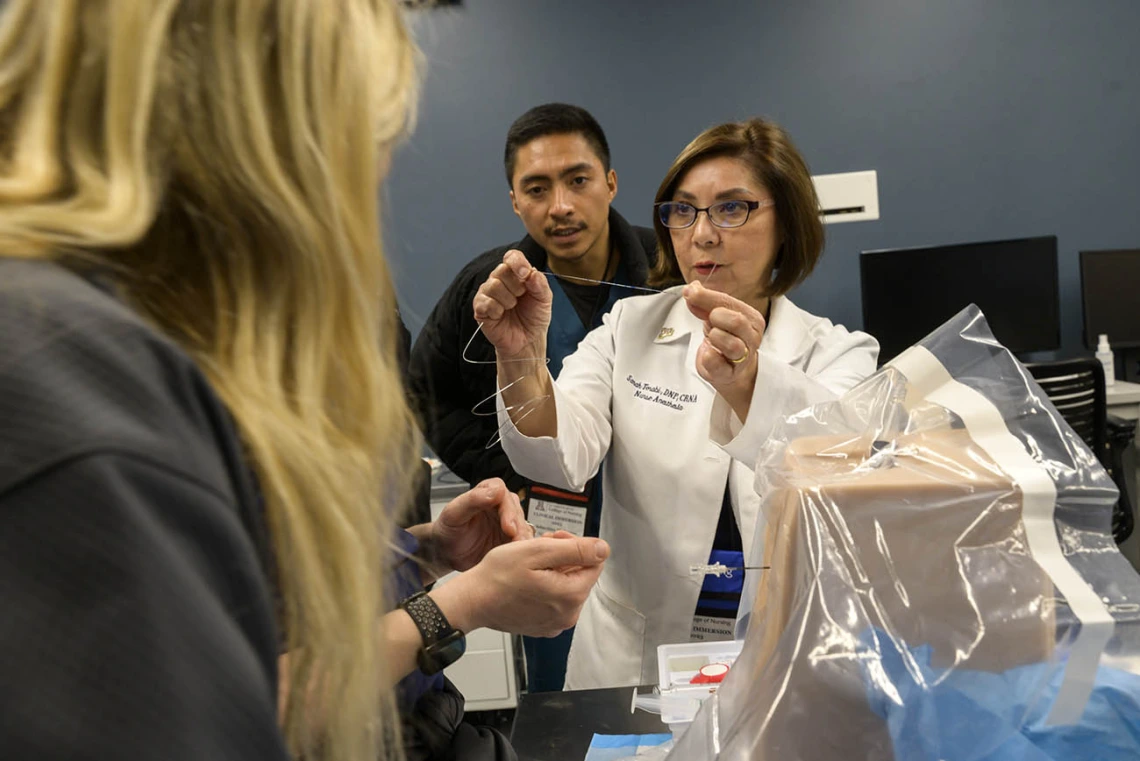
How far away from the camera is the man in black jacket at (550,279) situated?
93.9 inches

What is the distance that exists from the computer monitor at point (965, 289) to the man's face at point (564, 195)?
1.61 m

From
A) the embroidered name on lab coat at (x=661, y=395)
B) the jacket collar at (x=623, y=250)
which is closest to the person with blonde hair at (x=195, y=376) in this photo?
the embroidered name on lab coat at (x=661, y=395)

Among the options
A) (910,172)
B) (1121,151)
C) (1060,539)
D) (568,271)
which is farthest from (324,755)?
(1121,151)

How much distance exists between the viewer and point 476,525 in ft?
3.98

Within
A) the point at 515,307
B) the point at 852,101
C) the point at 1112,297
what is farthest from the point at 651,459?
the point at 1112,297

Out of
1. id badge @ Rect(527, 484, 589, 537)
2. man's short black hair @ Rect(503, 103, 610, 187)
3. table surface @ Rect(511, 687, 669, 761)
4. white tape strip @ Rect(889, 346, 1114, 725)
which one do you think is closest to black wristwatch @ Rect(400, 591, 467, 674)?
table surface @ Rect(511, 687, 669, 761)

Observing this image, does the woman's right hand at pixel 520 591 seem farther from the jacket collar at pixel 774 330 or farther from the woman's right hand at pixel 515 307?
the jacket collar at pixel 774 330

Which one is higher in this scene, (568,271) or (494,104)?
(494,104)

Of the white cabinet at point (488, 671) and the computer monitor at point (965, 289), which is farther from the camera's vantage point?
the computer monitor at point (965, 289)

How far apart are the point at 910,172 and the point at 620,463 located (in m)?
2.65

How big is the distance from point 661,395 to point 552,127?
984mm

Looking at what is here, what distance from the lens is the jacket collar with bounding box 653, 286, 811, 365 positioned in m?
1.77

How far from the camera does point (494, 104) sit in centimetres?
381

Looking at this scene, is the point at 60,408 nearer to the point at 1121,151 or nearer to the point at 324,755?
the point at 324,755
